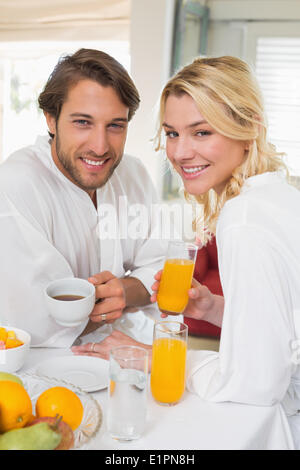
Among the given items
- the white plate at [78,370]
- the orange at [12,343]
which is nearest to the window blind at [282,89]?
the white plate at [78,370]

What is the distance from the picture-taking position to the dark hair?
182 centimetres

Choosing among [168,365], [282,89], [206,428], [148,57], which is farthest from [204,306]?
[282,89]

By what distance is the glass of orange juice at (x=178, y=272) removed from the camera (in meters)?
1.52

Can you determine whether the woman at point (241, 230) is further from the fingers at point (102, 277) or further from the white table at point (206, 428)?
the fingers at point (102, 277)

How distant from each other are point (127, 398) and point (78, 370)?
0.32 m

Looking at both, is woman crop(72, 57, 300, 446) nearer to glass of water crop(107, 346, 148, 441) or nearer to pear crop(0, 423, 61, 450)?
glass of water crop(107, 346, 148, 441)

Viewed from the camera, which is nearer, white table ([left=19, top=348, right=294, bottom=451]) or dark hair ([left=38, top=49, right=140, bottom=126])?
white table ([left=19, top=348, right=294, bottom=451])

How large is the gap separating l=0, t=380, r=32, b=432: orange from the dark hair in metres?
1.18

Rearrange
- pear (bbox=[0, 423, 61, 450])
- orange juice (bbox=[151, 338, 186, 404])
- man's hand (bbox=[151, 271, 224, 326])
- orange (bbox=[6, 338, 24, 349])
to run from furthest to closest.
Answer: man's hand (bbox=[151, 271, 224, 326]) < orange (bbox=[6, 338, 24, 349]) < orange juice (bbox=[151, 338, 186, 404]) < pear (bbox=[0, 423, 61, 450])

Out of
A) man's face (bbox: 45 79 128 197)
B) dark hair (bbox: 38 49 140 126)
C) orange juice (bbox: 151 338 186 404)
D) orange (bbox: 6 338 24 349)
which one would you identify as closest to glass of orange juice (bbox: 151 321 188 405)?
orange juice (bbox: 151 338 186 404)

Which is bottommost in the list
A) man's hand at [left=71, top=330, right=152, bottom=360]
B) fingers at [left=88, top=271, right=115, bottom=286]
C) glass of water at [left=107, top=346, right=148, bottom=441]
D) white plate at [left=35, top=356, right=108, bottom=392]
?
man's hand at [left=71, top=330, right=152, bottom=360]

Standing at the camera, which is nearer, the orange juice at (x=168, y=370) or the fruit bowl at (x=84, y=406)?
the fruit bowl at (x=84, y=406)

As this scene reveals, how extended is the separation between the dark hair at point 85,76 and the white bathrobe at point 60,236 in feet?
0.66
